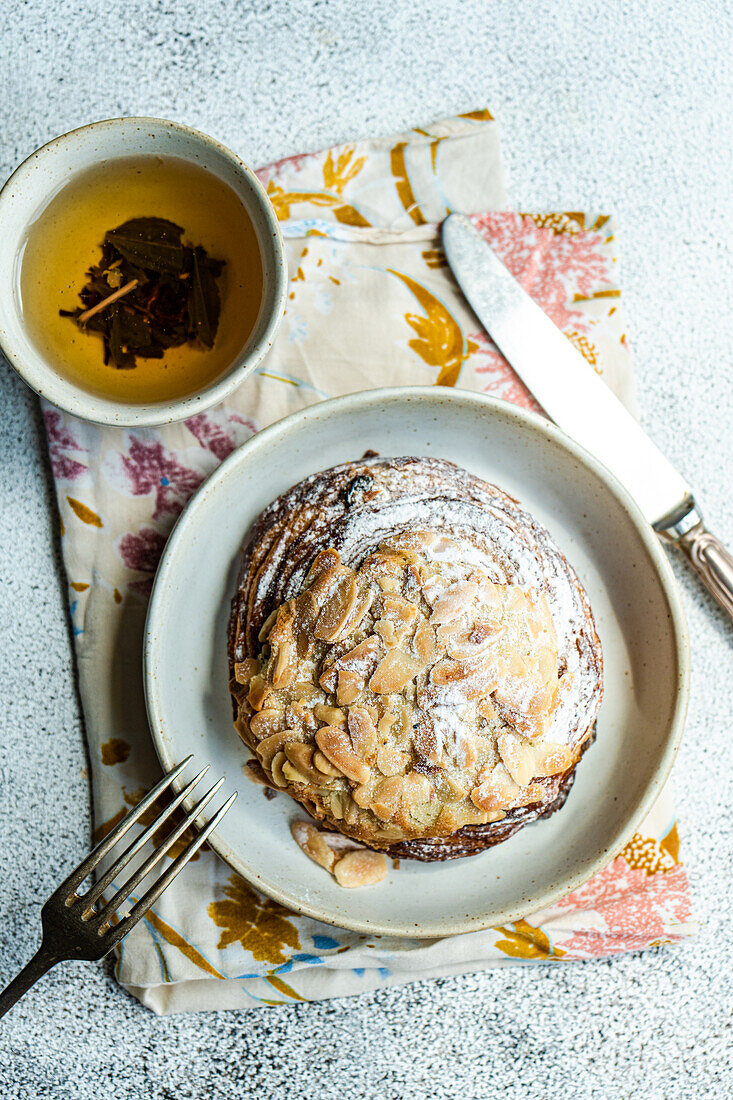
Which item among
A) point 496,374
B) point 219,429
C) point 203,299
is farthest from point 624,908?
point 203,299

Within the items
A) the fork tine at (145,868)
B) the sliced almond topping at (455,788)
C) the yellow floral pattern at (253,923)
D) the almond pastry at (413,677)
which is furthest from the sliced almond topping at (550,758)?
the yellow floral pattern at (253,923)

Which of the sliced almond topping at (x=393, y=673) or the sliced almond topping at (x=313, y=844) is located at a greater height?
the sliced almond topping at (x=393, y=673)

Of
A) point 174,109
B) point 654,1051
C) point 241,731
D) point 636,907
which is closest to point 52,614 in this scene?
point 241,731

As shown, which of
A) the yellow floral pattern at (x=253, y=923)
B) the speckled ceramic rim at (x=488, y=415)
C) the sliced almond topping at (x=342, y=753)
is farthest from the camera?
the yellow floral pattern at (x=253, y=923)

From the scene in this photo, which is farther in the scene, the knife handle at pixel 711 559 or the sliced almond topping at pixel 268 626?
the knife handle at pixel 711 559

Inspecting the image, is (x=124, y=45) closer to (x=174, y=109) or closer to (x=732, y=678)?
(x=174, y=109)

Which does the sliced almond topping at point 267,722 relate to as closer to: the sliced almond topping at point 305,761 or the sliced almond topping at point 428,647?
the sliced almond topping at point 305,761

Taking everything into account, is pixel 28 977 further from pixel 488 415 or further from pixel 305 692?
pixel 488 415
